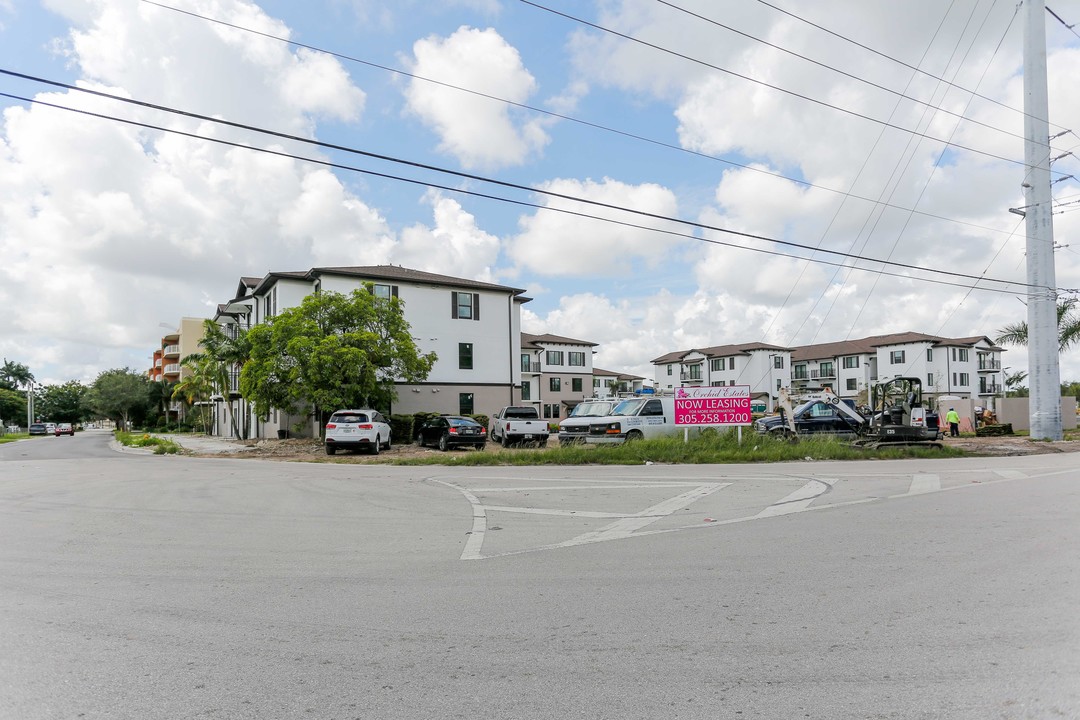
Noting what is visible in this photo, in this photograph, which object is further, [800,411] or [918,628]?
[800,411]

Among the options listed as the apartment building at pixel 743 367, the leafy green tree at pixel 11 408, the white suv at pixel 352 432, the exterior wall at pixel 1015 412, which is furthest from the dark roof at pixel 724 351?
the leafy green tree at pixel 11 408

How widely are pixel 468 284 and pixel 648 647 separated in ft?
124

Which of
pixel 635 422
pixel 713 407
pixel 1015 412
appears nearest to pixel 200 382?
pixel 635 422

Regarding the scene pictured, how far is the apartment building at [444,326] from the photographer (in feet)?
127

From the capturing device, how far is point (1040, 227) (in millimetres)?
30109

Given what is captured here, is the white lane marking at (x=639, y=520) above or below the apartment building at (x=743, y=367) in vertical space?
below

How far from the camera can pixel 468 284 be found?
41.6 metres

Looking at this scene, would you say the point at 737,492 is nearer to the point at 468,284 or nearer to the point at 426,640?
the point at 426,640

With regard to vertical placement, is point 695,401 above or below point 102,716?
above

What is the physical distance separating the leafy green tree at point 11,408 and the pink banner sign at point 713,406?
103698mm

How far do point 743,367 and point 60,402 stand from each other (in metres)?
107

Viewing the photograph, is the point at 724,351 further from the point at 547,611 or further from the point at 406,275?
the point at 547,611

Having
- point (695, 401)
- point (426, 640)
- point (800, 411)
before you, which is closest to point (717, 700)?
point (426, 640)

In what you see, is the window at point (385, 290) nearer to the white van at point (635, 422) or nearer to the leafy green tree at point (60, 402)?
the white van at point (635, 422)
